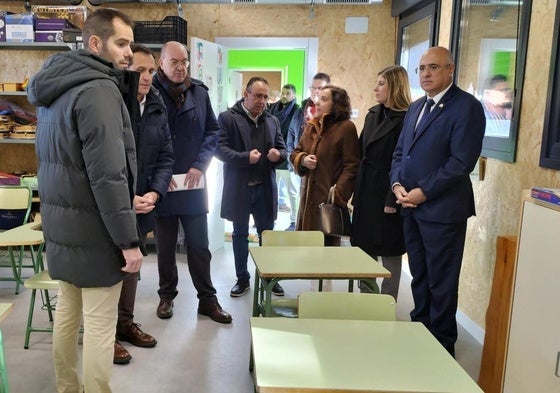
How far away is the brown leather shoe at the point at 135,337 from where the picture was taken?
2797mm

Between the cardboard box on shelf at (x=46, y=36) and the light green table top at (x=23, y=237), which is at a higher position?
the cardboard box on shelf at (x=46, y=36)

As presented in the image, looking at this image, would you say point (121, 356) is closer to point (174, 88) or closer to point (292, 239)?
point (292, 239)

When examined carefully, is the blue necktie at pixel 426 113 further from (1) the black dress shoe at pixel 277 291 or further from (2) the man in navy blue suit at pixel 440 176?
(1) the black dress shoe at pixel 277 291

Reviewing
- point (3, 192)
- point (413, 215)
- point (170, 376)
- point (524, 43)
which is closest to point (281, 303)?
point (170, 376)

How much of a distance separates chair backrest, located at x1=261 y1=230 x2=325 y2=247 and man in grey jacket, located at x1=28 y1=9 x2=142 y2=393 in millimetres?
996

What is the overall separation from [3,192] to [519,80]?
11.8ft

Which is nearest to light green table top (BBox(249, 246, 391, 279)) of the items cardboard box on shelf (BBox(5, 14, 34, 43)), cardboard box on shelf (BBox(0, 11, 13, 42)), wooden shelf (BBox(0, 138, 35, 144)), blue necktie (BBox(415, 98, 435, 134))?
blue necktie (BBox(415, 98, 435, 134))

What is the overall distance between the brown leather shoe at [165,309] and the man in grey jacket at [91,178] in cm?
134

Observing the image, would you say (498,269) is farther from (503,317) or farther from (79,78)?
(79,78)

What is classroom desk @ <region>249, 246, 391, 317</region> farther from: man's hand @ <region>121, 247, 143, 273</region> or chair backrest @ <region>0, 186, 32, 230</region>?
chair backrest @ <region>0, 186, 32, 230</region>

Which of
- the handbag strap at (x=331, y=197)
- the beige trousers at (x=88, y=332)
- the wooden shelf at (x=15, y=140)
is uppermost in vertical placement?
the wooden shelf at (x=15, y=140)

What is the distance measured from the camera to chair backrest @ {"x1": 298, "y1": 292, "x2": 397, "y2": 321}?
1687 mm

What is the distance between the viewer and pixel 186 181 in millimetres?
3012

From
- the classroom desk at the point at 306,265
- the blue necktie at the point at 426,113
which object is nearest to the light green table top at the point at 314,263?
the classroom desk at the point at 306,265
